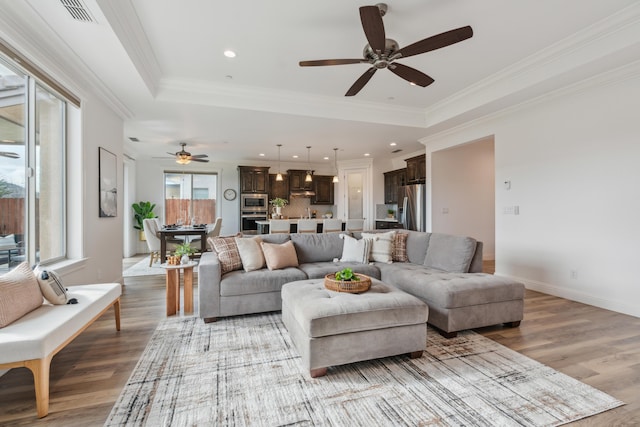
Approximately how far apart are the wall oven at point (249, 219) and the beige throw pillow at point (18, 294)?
6.15 meters

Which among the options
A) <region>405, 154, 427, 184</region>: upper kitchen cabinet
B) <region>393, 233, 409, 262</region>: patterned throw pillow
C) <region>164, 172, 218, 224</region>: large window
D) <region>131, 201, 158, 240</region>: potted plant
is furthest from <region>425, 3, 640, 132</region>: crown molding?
<region>131, 201, 158, 240</region>: potted plant

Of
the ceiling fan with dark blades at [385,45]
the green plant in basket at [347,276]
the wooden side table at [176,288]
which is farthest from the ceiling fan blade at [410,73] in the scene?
the wooden side table at [176,288]

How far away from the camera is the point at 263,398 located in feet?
5.99

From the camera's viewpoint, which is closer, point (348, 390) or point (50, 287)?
point (348, 390)

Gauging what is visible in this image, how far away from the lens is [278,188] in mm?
8750

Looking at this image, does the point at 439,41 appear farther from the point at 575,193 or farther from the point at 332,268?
the point at 575,193

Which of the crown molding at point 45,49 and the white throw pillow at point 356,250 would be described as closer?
the crown molding at point 45,49

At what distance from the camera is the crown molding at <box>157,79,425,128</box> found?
13.3 ft

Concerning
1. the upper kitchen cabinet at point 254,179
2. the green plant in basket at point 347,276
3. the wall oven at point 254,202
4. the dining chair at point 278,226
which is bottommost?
the green plant in basket at point 347,276

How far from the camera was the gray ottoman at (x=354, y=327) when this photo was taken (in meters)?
2.02

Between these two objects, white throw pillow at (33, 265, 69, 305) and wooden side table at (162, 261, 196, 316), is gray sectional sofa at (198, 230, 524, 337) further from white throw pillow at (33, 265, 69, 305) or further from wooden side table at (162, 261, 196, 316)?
white throw pillow at (33, 265, 69, 305)

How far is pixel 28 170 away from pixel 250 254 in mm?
2161

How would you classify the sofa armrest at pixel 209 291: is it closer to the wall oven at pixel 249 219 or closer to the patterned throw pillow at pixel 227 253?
the patterned throw pillow at pixel 227 253

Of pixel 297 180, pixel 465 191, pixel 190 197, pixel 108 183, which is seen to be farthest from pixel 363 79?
pixel 190 197
